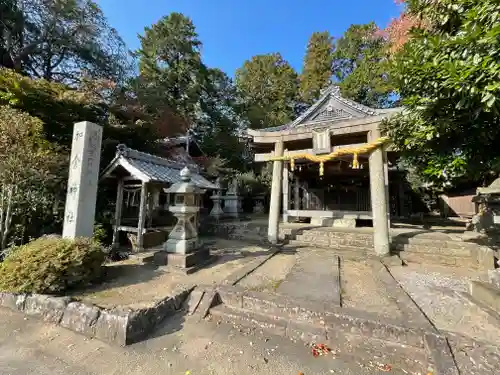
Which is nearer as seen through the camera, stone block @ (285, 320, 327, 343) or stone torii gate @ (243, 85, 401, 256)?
stone block @ (285, 320, 327, 343)

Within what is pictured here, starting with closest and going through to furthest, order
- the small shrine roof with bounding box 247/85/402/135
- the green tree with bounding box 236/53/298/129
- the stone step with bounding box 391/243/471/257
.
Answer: the stone step with bounding box 391/243/471/257
the small shrine roof with bounding box 247/85/402/135
the green tree with bounding box 236/53/298/129

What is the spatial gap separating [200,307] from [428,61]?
509cm

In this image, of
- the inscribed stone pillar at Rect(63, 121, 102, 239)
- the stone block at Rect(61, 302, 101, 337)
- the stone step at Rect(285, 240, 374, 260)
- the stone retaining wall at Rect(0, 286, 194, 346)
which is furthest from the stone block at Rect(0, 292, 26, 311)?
the stone step at Rect(285, 240, 374, 260)

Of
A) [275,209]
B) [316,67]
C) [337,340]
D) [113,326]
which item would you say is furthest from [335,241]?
[316,67]

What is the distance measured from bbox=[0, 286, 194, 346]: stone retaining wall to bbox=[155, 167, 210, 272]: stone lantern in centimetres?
148

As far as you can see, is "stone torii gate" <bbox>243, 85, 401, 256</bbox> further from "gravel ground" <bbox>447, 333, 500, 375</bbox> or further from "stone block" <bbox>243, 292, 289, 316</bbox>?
"stone block" <bbox>243, 292, 289, 316</bbox>

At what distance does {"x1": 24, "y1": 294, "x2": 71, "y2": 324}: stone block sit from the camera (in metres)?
3.26

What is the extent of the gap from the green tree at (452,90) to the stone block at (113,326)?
500 centimetres

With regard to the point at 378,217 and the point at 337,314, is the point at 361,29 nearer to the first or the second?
the point at 378,217

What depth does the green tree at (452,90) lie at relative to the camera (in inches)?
104

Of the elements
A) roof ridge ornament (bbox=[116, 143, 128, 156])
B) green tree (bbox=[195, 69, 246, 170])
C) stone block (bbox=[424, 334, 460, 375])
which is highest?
green tree (bbox=[195, 69, 246, 170])

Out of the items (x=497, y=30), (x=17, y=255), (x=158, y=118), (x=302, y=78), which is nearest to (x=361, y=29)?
(x=302, y=78)

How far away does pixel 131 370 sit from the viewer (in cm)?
243

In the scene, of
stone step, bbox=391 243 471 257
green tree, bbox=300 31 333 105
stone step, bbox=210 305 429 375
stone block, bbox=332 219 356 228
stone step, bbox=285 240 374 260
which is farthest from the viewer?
green tree, bbox=300 31 333 105
